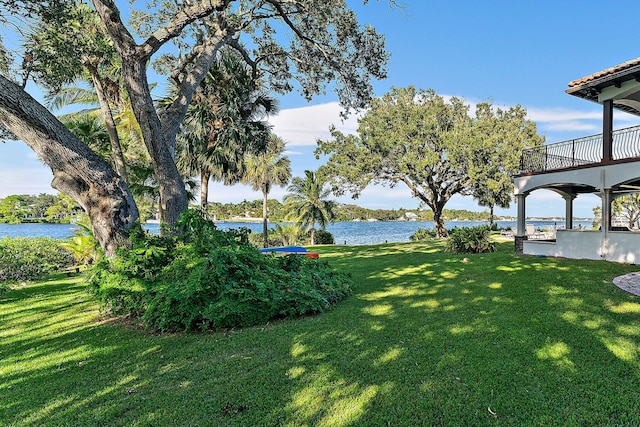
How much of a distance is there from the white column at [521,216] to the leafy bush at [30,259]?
16.9 metres

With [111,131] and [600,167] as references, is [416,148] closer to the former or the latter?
[600,167]

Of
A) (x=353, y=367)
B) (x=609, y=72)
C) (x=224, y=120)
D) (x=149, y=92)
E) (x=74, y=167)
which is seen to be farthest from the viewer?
(x=224, y=120)

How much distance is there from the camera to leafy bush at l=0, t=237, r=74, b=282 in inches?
361

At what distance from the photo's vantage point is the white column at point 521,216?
1376 centimetres

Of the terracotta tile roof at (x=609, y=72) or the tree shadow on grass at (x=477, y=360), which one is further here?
the terracotta tile roof at (x=609, y=72)

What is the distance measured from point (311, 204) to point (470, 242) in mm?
15059

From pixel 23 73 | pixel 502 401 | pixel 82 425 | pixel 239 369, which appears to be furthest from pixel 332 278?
pixel 23 73

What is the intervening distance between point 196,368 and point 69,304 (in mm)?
5017

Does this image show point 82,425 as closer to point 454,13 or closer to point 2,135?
point 2,135

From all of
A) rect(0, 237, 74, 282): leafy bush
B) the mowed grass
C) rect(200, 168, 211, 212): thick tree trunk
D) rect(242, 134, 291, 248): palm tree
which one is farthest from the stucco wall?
rect(0, 237, 74, 282): leafy bush

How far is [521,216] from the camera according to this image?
1395cm

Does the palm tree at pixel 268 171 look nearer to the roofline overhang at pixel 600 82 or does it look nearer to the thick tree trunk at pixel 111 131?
the thick tree trunk at pixel 111 131

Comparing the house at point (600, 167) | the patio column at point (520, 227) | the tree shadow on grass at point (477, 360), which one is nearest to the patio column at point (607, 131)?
the house at point (600, 167)

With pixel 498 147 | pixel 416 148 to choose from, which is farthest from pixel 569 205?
pixel 416 148
